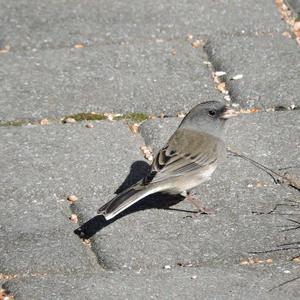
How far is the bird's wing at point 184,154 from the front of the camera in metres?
4.48

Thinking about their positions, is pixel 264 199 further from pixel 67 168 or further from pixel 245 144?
pixel 67 168

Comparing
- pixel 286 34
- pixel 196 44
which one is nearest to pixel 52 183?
pixel 196 44

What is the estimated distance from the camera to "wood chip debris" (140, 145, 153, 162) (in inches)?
190

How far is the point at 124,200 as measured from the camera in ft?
13.7

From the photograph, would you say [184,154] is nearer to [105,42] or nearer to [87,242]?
[87,242]

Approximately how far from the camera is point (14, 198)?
4.44 m

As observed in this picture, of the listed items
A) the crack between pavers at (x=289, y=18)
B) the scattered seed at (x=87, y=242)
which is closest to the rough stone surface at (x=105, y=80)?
the crack between pavers at (x=289, y=18)

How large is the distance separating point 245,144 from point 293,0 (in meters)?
1.86

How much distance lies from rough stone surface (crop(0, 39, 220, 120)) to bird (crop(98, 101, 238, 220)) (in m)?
0.46

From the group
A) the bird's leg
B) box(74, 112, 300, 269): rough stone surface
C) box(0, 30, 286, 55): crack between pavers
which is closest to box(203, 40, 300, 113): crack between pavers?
box(0, 30, 286, 55): crack between pavers

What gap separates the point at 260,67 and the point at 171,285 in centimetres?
232

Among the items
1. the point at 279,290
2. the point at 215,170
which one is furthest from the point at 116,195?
the point at 279,290

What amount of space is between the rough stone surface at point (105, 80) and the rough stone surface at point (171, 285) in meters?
1.58

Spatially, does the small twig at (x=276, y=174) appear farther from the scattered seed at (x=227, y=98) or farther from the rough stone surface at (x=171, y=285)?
the rough stone surface at (x=171, y=285)
